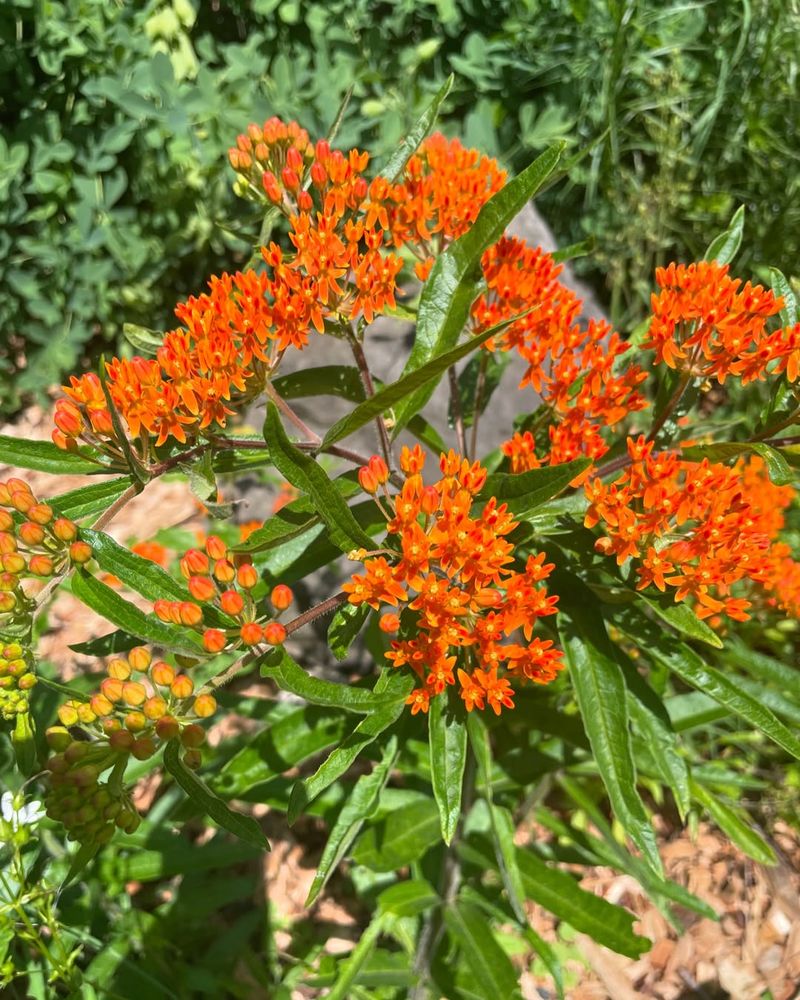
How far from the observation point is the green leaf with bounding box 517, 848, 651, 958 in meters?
1.86

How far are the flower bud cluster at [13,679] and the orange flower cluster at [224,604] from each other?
225 millimetres

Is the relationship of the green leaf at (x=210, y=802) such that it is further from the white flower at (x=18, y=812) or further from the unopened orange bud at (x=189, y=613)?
the white flower at (x=18, y=812)

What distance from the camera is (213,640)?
1.23 metres

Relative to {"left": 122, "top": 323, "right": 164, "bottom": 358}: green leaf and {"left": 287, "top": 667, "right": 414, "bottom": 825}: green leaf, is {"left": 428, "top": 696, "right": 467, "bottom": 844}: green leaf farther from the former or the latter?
{"left": 122, "top": 323, "right": 164, "bottom": 358}: green leaf

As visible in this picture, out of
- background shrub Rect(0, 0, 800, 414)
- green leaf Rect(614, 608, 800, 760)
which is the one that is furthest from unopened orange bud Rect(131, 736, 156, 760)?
background shrub Rect(0, 0, 800, 414)

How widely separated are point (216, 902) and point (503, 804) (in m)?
0.86

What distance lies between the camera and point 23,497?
1314mm

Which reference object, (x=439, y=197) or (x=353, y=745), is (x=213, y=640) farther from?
(x=439, y=197)

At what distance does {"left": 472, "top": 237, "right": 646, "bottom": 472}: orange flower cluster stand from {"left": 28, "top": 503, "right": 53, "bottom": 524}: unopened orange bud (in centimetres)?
84

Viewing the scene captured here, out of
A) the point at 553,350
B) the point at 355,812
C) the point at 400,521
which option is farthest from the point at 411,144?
Answer: the point at 355,812

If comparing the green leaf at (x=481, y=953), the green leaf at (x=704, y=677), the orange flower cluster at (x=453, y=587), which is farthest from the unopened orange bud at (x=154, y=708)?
the green leaf at (x=481, y=953)

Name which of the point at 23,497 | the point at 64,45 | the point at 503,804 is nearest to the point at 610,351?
the point at 23,497

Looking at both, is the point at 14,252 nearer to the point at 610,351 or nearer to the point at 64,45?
the point at 64,45

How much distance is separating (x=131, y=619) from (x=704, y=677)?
3.34 ft
